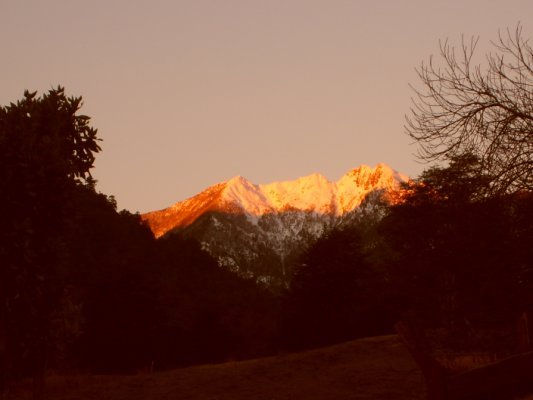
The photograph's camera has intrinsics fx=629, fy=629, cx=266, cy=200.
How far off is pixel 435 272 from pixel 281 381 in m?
21.8

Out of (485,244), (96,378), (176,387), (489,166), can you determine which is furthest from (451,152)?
(96,378)

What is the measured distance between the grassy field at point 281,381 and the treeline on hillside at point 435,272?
4319mm

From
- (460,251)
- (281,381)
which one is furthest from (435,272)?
(281,381)

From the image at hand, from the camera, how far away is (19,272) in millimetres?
19297

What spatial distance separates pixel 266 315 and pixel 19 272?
103 metres

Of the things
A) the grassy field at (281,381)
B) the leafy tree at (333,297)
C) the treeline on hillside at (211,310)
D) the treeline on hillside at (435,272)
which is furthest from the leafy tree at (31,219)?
the leafy tree at (333,297)

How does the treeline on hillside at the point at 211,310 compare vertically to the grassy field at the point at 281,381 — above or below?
above

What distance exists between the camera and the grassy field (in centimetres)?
1961

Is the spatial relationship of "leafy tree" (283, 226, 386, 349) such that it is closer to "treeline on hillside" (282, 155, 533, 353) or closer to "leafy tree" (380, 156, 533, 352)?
"treeline on hillside" (282, 155, 533, 353)

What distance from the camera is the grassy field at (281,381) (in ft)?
64.3

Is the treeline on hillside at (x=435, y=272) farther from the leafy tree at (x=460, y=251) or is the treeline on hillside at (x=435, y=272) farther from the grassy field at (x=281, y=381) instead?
the grassy field at (x=281, y=381)

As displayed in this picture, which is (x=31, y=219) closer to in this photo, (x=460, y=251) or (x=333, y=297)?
(x=460, y=251)

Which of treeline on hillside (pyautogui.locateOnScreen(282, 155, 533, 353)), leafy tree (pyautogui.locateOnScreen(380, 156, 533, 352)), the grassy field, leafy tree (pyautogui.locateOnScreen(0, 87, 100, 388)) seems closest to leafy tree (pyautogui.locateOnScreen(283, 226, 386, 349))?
treeline on hillside (pyautogui.locateOnScreen(282, 155, 533, 353))

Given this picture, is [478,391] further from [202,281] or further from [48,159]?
[202,281]
